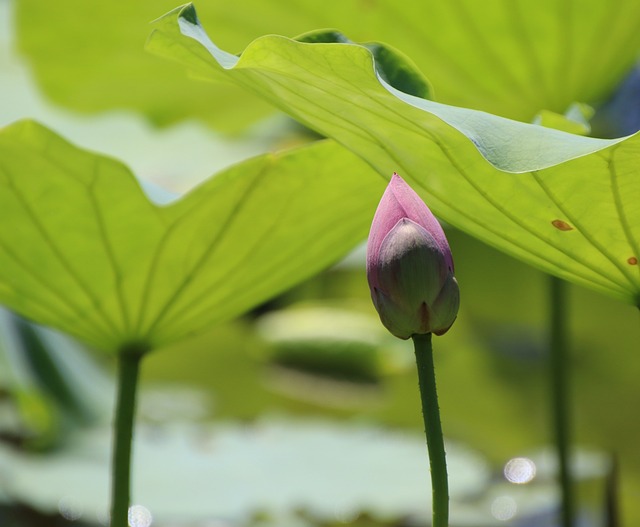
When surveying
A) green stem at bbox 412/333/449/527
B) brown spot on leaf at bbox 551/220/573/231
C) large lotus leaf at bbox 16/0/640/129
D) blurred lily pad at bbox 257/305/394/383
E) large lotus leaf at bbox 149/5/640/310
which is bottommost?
green stem at bbox 412/333/449/527

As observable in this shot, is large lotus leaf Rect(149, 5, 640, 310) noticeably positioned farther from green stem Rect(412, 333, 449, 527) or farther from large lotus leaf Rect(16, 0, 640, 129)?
large lotus leaf Rect(16, 0, 640, 129)

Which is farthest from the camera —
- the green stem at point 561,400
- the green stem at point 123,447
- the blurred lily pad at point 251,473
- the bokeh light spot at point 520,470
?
the bokeh light spot at point 520,470

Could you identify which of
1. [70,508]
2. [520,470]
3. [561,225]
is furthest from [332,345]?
[561,225]

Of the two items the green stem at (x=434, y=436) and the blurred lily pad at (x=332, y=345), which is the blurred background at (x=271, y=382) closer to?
the blurred lily pad at (x=332, y=345)

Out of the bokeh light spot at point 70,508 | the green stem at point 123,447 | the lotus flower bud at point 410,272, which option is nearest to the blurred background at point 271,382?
the bokeh light spot at point 70,508

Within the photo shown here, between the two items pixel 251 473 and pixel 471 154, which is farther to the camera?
pixel 251 473

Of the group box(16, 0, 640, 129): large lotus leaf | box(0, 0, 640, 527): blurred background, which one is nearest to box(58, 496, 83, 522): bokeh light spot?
box(0, 0, 640, 527): blurred background

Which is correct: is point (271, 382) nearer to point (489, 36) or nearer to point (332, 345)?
point (332, 345)
